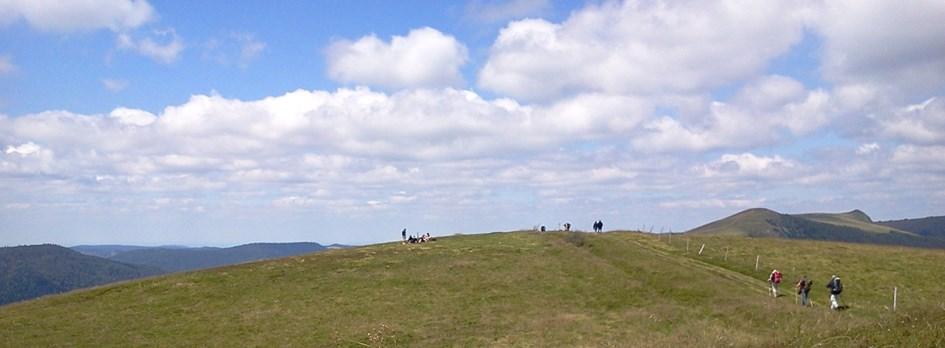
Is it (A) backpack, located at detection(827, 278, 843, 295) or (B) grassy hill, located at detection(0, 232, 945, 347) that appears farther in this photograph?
(A) backpack, located at detection(827, 278, 843, 295)

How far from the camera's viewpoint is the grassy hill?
137 feet

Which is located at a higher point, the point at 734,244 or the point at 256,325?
the point at 734,244

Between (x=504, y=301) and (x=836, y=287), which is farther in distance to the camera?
(x=504, y=301)

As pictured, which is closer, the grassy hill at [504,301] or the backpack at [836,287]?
the grassy hill at [504,301]

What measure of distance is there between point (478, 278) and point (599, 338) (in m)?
20.8

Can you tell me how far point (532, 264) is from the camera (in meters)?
65.6

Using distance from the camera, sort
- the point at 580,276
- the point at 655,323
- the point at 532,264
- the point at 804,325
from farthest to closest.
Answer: the point at 532,264, the point at 580,276, the point at 655,323, the point at 804,325

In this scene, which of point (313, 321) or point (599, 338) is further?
point (313, 321)

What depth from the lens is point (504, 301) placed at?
2095 inches

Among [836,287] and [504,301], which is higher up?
[836,287]

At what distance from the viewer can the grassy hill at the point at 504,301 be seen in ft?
137

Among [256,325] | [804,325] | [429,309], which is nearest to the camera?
[804,325]

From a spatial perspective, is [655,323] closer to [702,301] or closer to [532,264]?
[702,301]

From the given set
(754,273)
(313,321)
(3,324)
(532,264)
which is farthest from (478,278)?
(3,324)
